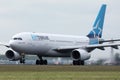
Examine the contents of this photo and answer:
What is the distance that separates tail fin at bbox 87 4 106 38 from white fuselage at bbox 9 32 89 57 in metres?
6.53

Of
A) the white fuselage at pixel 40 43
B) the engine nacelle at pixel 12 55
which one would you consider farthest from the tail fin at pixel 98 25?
the engine nacelle at pixel 12 55

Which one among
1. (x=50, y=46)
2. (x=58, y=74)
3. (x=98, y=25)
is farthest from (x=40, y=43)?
(x=58, y=74)

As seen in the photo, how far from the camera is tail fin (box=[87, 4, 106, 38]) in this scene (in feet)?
245

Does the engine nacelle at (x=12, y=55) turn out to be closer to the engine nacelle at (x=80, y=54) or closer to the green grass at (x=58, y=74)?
the engine nacelle at (x=80, y=54)

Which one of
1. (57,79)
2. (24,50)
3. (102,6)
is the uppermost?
(102,6)

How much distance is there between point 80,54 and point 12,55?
9649mm

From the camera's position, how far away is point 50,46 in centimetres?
6450

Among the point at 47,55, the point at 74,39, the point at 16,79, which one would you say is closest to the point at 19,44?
the point at 47,55

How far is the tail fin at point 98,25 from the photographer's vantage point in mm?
74750

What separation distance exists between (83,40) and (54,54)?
6574 mm

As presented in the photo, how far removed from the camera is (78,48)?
6538cm

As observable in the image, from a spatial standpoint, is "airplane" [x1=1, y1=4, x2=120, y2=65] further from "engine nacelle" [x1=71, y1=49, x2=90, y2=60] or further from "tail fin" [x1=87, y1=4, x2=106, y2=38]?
"tail fin" [x1=87, y1=4, x2=106, y2=38]

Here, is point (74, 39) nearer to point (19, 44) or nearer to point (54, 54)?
point (54, 54)

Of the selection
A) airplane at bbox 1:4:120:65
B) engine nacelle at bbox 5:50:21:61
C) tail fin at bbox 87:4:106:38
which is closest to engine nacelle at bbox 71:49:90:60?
airplane at bbox 1:4:120:65
